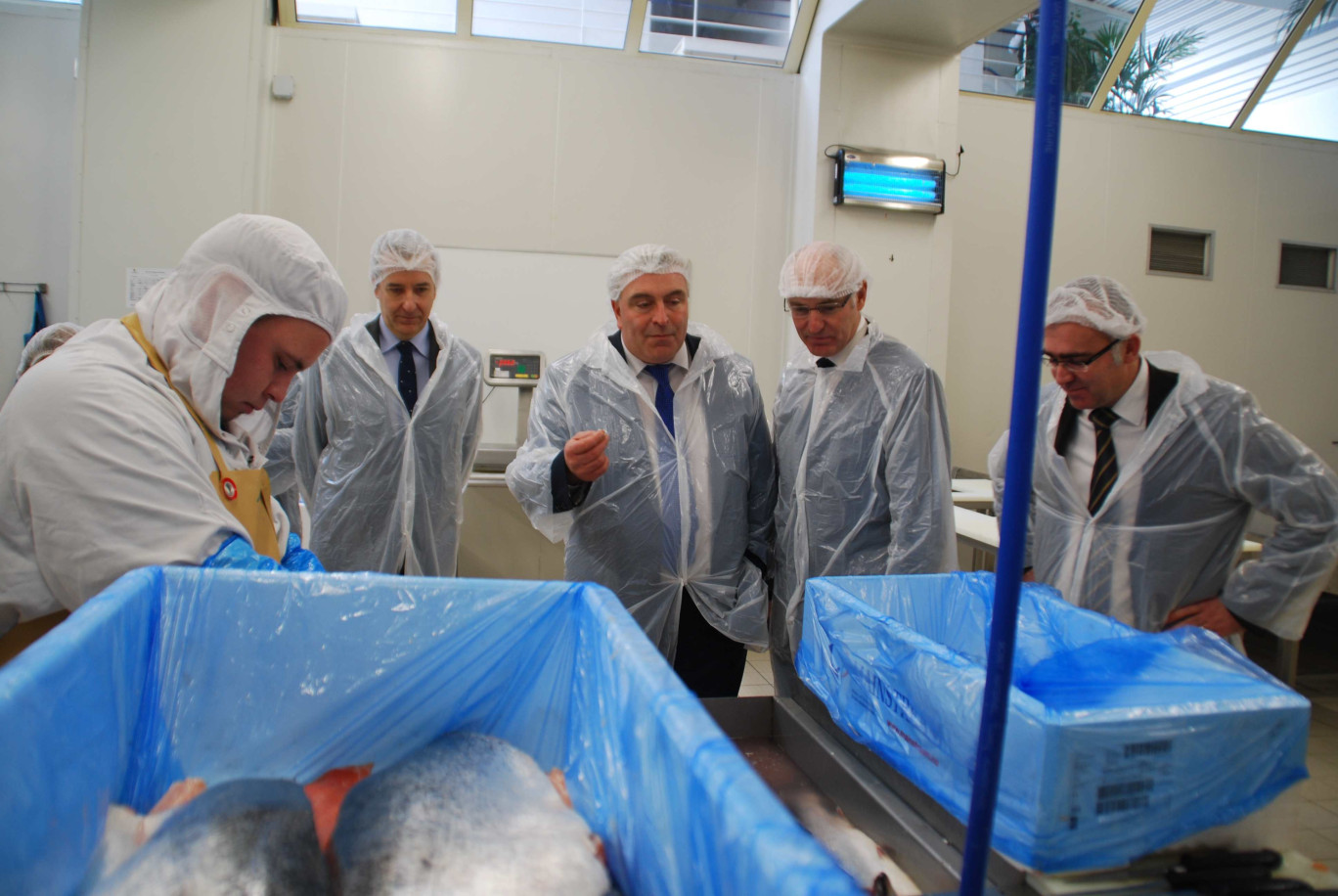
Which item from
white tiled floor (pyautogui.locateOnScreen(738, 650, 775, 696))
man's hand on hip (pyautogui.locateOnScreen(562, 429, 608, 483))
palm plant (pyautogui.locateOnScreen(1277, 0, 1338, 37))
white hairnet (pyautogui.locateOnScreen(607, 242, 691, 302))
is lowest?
white tiled floor (pyautogui.locateOnScreen(738, 650, 775, 696))

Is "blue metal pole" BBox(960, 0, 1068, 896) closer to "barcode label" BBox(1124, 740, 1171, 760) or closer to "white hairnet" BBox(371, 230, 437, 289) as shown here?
"barcode label" BBox(1124, 740, 1171, 760)

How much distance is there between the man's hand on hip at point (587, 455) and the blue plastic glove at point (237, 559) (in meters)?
0.66

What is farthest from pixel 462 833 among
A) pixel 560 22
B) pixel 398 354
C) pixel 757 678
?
pixel 560 22

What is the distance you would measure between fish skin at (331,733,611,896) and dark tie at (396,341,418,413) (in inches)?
69.0

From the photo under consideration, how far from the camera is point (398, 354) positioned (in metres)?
2.31

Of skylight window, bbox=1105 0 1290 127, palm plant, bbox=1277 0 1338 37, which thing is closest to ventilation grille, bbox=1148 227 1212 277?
skylight window, bbox=1105 0 1290 127

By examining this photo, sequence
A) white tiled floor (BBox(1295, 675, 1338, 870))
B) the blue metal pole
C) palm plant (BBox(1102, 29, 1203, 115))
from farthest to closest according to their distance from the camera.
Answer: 1. palm plant (BBox(1102, 29, 1203, 115))
2. white tiled floor (BBox(1295, 675, 1338, 870))
3. the blue metal pole

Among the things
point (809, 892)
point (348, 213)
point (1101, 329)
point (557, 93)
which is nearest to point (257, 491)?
point (809, 892)

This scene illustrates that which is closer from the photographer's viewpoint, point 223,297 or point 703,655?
point 223,297

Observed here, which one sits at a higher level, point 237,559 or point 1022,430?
point 1022,430

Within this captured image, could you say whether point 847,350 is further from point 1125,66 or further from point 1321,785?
point 1125,66

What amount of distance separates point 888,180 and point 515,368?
1.94 m

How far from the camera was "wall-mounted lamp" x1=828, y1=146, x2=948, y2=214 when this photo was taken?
12.0ft

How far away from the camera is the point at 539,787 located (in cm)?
65
